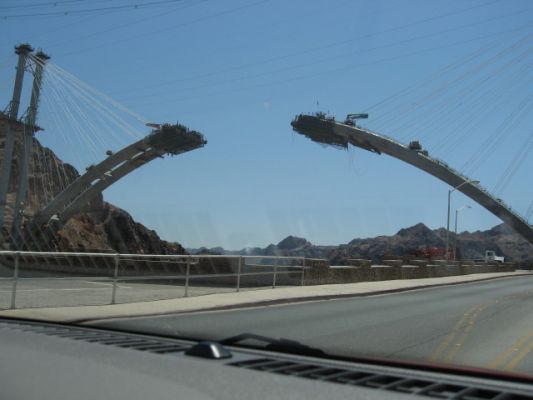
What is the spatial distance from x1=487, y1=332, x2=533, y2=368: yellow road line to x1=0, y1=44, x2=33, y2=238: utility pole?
51.5 meters

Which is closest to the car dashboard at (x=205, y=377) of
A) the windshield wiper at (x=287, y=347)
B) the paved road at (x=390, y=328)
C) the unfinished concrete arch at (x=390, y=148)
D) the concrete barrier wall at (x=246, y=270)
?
the windshield wiper at (x=287, y=347)

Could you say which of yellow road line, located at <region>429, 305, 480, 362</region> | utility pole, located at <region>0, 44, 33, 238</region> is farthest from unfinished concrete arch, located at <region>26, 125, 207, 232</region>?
yellow road line, located at <region>429, 305, 480, 362</region>

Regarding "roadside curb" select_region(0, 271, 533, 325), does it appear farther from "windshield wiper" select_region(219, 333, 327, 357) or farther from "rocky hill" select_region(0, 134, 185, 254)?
"rocky hill" select_region(0, 134, 185, 254)

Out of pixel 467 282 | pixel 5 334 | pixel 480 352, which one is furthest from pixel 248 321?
pixel 467 282

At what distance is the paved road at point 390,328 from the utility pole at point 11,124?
44.5 m

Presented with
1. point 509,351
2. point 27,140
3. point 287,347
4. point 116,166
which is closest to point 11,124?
Result: point 27,140

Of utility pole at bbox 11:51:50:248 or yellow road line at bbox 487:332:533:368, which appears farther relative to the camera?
utility pole at bbox 11:51:50:248

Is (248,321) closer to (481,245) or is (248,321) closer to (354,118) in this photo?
(354,118)

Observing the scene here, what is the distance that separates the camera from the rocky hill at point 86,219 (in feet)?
271

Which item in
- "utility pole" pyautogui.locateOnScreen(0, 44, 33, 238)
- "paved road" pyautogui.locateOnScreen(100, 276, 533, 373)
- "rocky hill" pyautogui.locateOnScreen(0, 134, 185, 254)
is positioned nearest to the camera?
"paved road" pyautogui.locateOnScreen(100, 276, 533, 373)

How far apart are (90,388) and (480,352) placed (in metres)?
7.31

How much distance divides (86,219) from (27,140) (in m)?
34.8

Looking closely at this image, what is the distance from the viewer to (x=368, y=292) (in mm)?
22906

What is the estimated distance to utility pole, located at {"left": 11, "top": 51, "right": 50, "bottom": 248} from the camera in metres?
57.4
